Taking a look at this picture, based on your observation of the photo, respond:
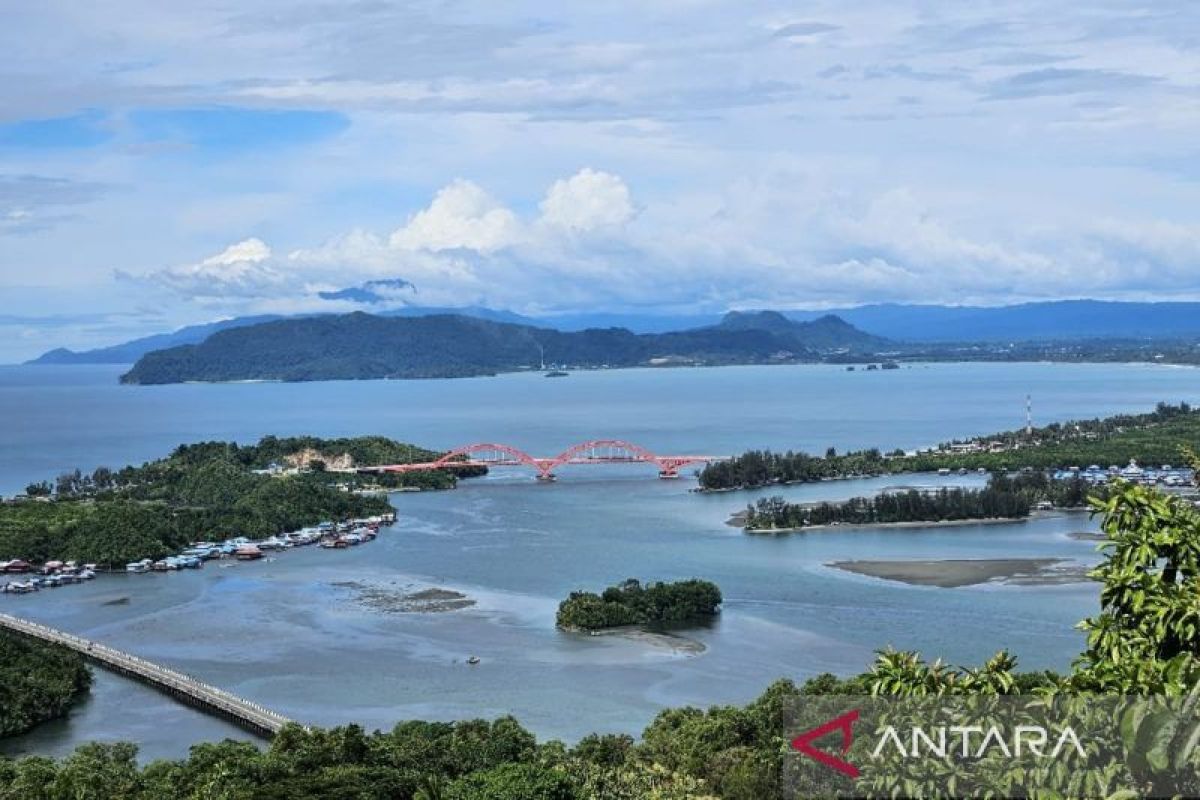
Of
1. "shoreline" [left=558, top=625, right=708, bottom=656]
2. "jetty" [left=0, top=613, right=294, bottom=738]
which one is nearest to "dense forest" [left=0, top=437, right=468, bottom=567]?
"jetty" [left=0, top=613, right=294, bottom=738]

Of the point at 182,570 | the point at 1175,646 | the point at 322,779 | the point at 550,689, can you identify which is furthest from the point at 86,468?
the point at 1175,646

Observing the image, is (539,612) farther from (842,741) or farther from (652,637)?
(842,741)

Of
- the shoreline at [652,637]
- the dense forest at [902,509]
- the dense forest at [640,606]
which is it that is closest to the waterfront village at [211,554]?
the dense forest at [902,509]

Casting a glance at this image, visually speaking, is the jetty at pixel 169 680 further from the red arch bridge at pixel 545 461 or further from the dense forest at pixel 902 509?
the red arch bridge at pixel 545 461

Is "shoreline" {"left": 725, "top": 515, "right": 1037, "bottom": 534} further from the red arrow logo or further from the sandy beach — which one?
the red arrow logo

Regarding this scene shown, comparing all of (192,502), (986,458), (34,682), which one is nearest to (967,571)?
(34,682)

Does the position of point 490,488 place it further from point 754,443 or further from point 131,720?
point 131,720
